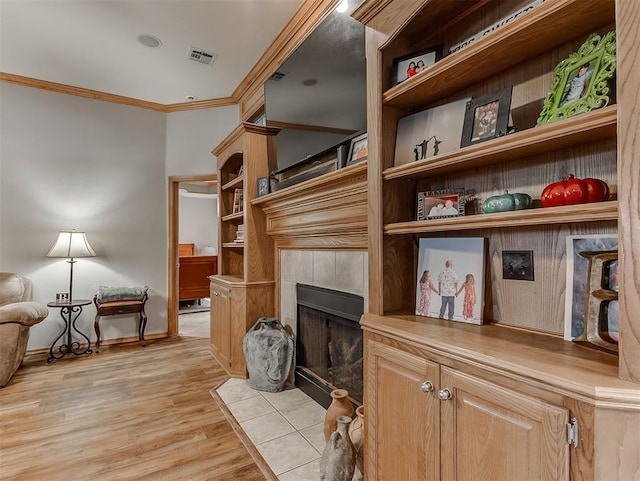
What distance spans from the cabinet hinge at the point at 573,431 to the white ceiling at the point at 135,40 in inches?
117

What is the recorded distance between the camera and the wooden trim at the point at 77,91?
3781 millimetres

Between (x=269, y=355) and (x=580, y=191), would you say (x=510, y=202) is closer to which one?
(x=580, y=191)

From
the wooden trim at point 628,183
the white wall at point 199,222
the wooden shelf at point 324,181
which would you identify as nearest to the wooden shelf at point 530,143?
the wooden trim at point 628,183

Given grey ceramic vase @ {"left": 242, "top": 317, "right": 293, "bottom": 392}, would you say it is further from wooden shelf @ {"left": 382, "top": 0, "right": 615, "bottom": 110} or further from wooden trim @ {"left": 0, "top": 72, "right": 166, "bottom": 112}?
wooden trim @ {"left": 0, "top": 72, "right": 166, "bottom": 112}

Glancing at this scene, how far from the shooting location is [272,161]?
3240mm

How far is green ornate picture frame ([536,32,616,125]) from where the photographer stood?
0.94 meters

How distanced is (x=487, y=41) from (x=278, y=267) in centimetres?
243

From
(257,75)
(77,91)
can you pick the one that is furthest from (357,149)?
(77,91)

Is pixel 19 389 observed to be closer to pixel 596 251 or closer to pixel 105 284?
pixel 105 284

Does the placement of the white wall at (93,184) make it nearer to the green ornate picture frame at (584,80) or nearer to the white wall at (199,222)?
the green ornate picture frame at (584,80)

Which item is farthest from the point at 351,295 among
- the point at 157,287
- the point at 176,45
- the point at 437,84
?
the point at 157,287

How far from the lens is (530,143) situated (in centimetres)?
103

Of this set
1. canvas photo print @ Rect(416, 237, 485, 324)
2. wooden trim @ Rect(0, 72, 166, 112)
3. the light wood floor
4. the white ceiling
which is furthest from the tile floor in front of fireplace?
wooden trim @ Rect(0, 72, 166, 112)

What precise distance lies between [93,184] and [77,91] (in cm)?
109
